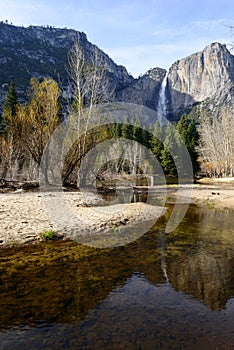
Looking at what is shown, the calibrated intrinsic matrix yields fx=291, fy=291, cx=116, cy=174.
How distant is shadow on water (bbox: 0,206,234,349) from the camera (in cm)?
469

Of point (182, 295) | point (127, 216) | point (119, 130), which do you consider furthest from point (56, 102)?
point (119, 130)

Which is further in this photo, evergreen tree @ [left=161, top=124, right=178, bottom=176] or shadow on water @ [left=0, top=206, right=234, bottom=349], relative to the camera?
evergreen tree @ [left=161, top=124, right=178, bottom=176]

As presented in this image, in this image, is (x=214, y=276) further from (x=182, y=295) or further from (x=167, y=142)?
(x=167, y=142)

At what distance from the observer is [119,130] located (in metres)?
74.6

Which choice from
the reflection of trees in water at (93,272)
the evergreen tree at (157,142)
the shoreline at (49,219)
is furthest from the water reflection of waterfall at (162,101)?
the reflection of trees in water at (93,272)

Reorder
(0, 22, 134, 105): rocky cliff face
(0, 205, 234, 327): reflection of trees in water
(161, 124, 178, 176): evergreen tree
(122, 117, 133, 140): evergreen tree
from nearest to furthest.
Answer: (0, 205, 234, 327): reflection of trees in water, (161, 124, 178, 176): evergreen tree, (122, 117, 133, 140): evergreen tree, (0, 22, 134, 105): rocky cliff face

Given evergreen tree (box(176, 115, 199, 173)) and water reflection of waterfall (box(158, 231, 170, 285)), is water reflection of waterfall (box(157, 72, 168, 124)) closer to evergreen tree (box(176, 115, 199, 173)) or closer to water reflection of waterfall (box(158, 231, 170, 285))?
evergreen tree (box(176, 115, 199, 173))

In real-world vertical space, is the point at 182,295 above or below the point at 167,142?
below

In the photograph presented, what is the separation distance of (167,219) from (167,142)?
48.4m

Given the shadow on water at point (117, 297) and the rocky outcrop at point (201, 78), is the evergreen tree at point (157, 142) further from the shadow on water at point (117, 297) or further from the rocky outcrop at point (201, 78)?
the rocky outcrop at point (201, 78)

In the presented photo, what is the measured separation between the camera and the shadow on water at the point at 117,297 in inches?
185

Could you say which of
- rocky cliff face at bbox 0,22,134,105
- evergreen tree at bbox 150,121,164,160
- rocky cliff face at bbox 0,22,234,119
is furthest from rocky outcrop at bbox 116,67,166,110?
evergreen tree at bbox 150,121,164,160

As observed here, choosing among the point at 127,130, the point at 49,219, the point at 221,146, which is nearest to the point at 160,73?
the point at 127,130

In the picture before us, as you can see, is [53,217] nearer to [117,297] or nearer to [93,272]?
[93,272]
